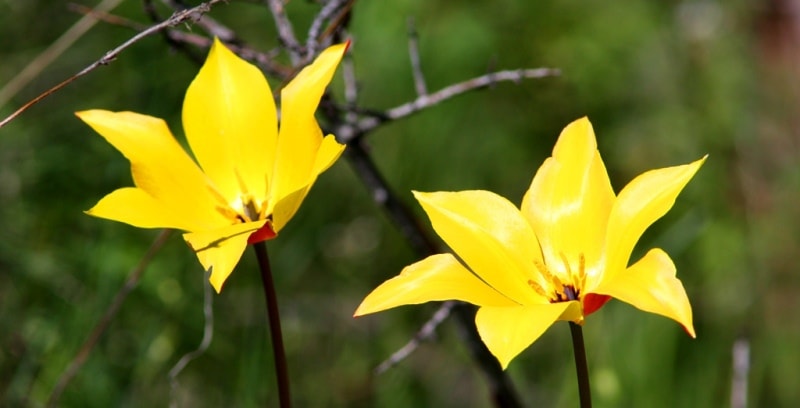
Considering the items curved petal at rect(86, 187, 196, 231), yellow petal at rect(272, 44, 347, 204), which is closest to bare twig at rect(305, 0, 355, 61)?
yellow petal at rect(272, 44, 347, 204)

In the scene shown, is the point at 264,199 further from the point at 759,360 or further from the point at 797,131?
the point at 797,131

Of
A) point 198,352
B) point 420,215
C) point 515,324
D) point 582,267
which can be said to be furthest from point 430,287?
point 420,215

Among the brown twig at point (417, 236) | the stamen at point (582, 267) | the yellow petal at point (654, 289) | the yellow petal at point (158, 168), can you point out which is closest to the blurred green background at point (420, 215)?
the brown twig at point (417, 236)

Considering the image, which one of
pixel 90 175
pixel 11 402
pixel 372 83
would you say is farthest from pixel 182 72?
pixel 11 402

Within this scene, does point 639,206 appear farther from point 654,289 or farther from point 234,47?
point 234,47

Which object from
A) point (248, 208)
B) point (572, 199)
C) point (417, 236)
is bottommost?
point (417, 236)

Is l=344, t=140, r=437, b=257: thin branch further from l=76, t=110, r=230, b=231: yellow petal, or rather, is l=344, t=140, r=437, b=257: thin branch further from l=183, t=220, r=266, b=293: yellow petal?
l=183, t=220, r=266, b=293: yellow petal
